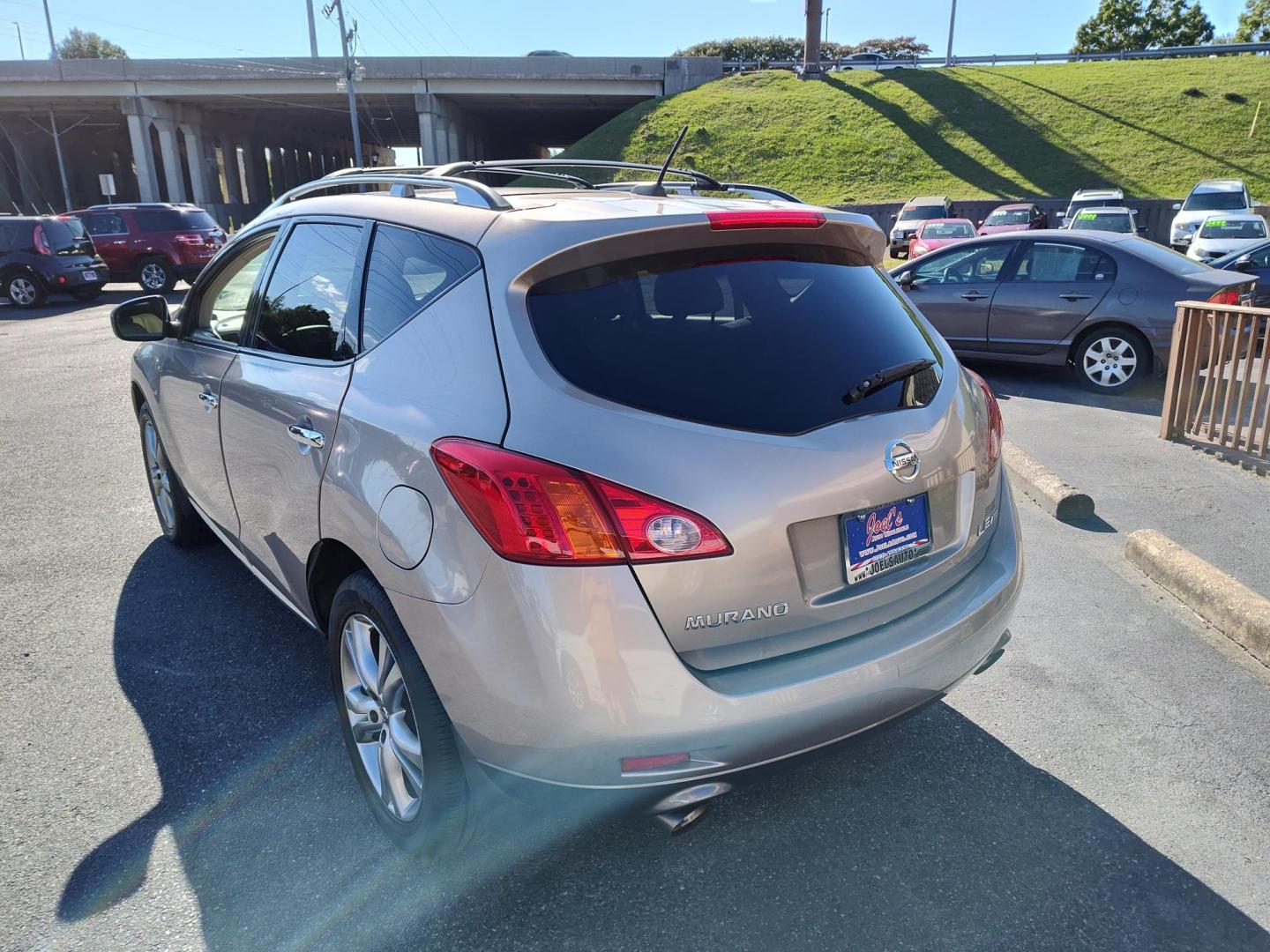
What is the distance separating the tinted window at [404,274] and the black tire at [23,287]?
762 inches

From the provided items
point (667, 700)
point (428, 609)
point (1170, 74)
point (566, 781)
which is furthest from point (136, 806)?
point (1170, 74)

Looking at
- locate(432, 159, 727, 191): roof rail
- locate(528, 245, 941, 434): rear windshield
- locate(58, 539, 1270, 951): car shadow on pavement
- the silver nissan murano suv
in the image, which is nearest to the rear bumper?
the silver nissan murano suv

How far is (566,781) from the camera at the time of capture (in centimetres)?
212

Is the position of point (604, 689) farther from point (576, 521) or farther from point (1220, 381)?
point (1220, 381)

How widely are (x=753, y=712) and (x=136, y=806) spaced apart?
2.01 m

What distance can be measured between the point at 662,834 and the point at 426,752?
30.9 inches

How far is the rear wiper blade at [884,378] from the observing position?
8.02ft

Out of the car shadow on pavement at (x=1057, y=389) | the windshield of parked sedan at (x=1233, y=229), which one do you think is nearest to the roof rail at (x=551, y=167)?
the car shadow on pavement at (x=1057, y=389)

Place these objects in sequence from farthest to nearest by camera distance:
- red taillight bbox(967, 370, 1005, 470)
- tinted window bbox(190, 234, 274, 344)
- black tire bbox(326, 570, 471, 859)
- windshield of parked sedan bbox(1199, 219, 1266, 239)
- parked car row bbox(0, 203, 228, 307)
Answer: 1. windshield of parked sedan bbox(1199, 219, 1266, 239)
2. parked car row bbox(0, 203, 228, 307)
3. tinted window bbox(190, 234, 274, 344)
4. red taillight bbox(967, 370, 1005, 470)
5. black tire bbox(326, 570, 471, 859)

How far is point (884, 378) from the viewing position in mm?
2539

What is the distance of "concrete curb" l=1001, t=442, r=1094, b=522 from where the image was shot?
5383mm

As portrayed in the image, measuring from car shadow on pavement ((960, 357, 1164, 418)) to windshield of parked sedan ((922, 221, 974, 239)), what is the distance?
12.9 metres

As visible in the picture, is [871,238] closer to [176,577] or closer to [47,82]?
[176,577]

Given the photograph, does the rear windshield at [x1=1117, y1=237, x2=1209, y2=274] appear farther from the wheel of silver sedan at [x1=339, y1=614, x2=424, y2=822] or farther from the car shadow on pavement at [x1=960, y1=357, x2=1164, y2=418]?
the wheel of silver sedan at [x1=339, y1=614, x2=424, y2=822]
